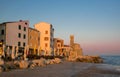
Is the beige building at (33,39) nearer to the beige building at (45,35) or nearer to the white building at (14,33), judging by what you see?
the beige building at (45,35)

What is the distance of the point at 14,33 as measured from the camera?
179ft

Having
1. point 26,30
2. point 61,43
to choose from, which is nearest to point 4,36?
point 26,30

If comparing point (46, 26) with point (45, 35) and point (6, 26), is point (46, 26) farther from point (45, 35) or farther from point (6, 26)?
point (6, 26)

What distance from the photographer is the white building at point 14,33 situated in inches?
2078

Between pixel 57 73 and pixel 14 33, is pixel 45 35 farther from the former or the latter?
pixel 57 73

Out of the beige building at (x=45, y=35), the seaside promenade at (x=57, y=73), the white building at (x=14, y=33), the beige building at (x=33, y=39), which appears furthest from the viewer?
the beige building at (x=45, y=35)

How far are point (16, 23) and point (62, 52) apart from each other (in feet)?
128

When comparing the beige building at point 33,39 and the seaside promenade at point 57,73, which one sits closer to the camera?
the seaside promenade at point 57,73

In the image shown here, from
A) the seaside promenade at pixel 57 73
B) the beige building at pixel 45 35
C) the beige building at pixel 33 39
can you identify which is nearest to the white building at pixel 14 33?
the beige building at pixel 33 39

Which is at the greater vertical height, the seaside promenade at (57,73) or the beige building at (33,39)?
the beige building at (33,39)

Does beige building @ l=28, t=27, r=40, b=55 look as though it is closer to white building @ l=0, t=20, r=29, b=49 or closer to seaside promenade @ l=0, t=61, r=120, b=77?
white building @ l=0, t=20, r=29, b=49

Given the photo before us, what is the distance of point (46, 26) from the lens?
75.1m

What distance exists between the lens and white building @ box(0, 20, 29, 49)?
173 ft

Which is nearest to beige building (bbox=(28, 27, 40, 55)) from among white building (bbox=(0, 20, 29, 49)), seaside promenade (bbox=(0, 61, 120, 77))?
white building (bbox=(0, 20, 29, 49))
